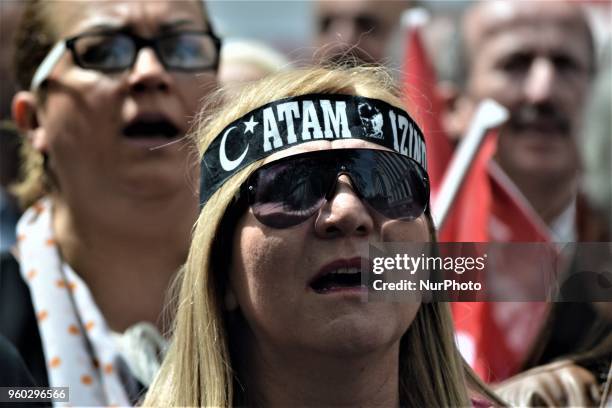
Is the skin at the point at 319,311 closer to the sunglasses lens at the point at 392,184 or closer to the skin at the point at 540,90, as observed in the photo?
the sunglasses lens at the point at 392,184

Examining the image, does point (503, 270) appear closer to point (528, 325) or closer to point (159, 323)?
point (528, 325)

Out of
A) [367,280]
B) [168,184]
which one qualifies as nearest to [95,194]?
[168,184]

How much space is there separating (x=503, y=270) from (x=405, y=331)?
207 mm

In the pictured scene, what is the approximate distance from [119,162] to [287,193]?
1.25 meters

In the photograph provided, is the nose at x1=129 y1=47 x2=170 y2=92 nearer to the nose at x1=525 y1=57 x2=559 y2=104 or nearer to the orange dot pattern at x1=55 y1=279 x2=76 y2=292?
the orange dot pattern at x1=55 y1=279 x2=76 y2=292

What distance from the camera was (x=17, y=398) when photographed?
252 cm

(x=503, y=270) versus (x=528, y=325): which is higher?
(x=503, y=270)

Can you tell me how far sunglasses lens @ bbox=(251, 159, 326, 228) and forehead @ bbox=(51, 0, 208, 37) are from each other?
4.24 ft

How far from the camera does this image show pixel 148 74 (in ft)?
10.7

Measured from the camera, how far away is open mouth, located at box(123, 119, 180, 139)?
329 centimetres

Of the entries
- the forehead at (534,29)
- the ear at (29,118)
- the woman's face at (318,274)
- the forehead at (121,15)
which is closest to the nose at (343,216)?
the woman's face at (318,274)

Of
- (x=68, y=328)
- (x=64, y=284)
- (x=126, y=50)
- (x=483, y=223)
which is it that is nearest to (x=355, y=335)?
(x=68, y=328)

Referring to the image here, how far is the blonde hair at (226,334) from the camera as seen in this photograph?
7.20ft

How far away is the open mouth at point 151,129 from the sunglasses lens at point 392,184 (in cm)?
124
